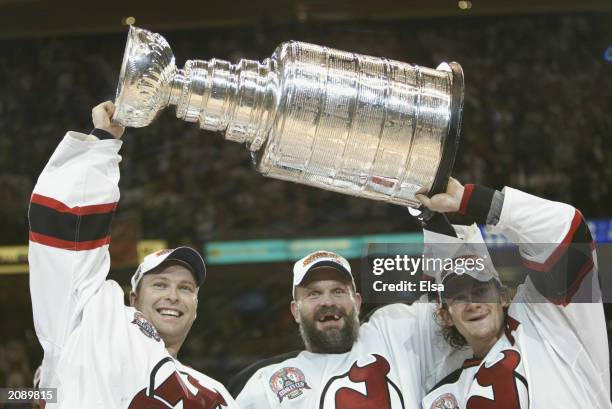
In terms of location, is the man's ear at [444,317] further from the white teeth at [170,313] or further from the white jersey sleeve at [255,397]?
the white teeth at [170,313]

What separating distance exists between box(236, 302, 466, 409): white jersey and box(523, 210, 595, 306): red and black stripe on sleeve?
36 cm

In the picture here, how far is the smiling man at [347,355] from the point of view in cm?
200

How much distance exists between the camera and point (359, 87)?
5.35 feet

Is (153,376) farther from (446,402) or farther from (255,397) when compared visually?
(446,402)

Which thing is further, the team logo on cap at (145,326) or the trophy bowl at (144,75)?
the team logo on cap at (145,326)

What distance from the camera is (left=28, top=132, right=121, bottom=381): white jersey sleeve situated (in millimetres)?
1689

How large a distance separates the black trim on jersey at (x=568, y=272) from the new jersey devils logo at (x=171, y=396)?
73 cm

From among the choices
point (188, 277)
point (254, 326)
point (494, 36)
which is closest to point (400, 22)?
point (494, 36)

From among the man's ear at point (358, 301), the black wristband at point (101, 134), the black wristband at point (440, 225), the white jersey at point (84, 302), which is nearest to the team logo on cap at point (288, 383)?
the man's ear at point (358, 301)

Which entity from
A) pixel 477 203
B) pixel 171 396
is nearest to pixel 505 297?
pixel 477 203

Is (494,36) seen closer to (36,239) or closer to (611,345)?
(611,345)

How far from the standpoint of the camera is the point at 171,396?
1.73m

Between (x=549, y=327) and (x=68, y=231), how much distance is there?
100cm

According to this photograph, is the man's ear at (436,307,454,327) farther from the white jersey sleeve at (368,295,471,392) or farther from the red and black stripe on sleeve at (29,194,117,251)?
the red and black stripe on sleeve at (29,194,117,251)
